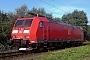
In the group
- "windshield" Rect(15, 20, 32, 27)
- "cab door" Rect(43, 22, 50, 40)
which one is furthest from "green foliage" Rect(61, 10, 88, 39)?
"windshield" Rect(15, 20, 32, 27)

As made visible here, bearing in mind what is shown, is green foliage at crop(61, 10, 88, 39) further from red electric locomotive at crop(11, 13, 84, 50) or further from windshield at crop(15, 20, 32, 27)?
windshield at crop(15, 20, 32, 27)

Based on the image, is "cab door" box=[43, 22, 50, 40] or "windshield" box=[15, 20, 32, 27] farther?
"cab door" box=[43, 22, 50, 40]

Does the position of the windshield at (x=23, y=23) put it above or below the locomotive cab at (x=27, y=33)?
above

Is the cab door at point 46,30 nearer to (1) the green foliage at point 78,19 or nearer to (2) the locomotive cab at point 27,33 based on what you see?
(2) the locomotive cab at point 27,33

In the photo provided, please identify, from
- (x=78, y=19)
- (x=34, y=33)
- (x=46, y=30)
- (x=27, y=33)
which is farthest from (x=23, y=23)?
(x=78, y=19)

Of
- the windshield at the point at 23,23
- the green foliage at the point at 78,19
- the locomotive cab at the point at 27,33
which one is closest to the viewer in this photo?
the locomotive cab at the point at 27,33

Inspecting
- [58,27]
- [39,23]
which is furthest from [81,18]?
[39,23]

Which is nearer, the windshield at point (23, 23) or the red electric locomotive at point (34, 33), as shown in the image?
the red electric locomotive at point (34, 33)

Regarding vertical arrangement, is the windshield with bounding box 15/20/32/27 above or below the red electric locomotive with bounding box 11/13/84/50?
above

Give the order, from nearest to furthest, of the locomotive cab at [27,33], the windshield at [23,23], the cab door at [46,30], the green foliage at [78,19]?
the locomotive cab at [27,33] → the windshield at [23,23] → the cab door at [46,30] → the green foliage at [78,19]

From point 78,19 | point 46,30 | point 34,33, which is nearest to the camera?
point 34,33

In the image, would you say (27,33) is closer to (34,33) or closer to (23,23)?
(34,33)

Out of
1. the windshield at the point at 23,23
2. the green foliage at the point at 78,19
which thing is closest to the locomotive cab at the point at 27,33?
the windshield at the point at 23,23

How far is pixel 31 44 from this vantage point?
19.3 meters
